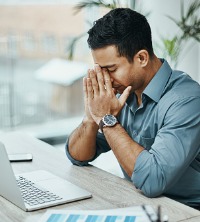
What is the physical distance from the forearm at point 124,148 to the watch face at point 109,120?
0.02m

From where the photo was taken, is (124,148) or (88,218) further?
(124,148)

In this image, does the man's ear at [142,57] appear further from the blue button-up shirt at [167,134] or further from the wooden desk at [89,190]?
the wooden desk at [89,190]

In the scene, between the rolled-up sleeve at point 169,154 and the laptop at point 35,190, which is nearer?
the laptop at point 35,190

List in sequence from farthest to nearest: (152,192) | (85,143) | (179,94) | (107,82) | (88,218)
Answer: (85,143) < (107,82) < (179,94) < (152,192) < (88,218)

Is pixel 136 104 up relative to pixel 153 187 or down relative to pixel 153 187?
up

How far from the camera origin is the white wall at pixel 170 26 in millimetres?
3980

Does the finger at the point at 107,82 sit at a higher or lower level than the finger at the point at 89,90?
higher

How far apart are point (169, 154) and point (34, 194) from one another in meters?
0.46

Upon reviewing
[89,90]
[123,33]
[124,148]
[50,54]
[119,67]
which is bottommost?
[50,54]

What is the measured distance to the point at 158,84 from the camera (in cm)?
188

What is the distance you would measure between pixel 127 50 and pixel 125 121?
33 centimetres

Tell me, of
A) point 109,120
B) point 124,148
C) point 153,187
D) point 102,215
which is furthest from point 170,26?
point 102,215

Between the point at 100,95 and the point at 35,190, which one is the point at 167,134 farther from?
the point at 35,190

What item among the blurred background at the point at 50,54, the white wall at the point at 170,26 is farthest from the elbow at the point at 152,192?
the white wall at the point at 170,26
